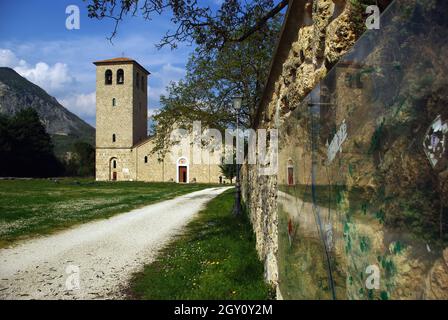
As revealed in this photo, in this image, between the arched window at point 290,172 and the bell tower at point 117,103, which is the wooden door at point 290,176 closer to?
the arched window at point 290,172

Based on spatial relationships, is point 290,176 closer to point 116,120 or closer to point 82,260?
point 82,260

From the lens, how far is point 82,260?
6.69m

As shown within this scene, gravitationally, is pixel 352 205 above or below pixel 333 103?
below

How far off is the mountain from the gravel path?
401 ft

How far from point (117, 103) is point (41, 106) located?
420 feet

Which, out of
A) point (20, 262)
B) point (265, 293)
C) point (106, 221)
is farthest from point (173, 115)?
point (265, 293)

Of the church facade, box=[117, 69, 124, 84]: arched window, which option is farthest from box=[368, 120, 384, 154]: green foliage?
box=[117, 69, 124, 84]: arched window

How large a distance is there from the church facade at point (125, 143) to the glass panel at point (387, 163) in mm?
47385

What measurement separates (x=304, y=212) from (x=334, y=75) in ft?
3.09

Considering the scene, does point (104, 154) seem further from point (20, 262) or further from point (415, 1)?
point (415, 1)

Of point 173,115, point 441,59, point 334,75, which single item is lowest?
point 441,59

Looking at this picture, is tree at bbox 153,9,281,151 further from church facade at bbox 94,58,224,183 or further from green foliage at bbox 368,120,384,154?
church facade at bbox 94,58,224,183

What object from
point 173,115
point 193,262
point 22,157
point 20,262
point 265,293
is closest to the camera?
point 265,293

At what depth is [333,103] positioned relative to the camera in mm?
1771
